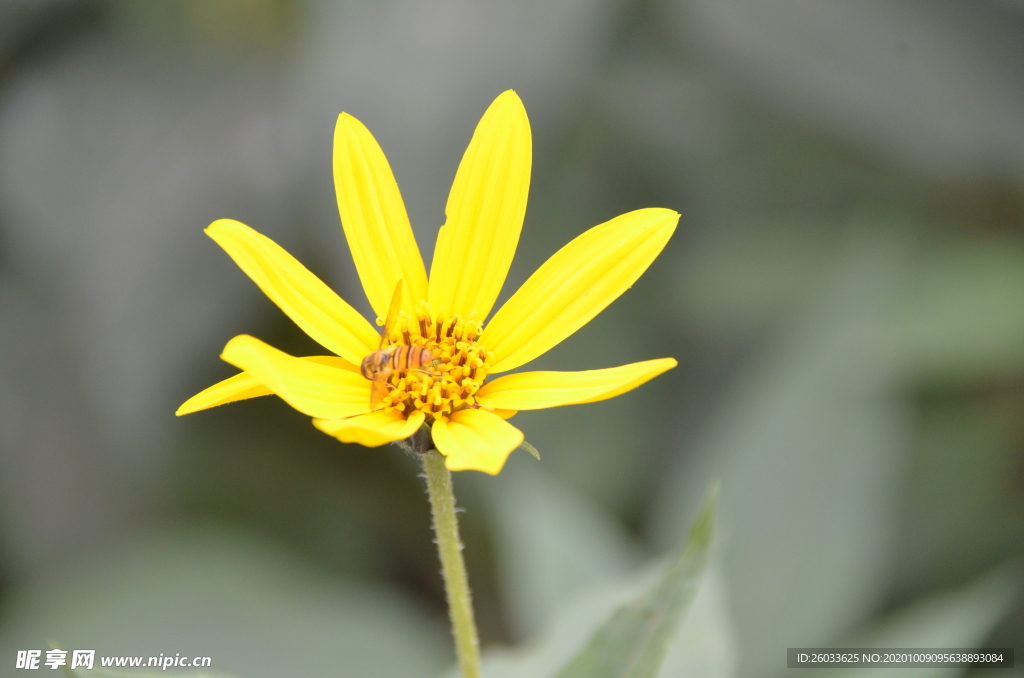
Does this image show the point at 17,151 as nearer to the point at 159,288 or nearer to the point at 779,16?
the point at 159,288

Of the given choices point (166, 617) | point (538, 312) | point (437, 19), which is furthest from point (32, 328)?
point (538, 312)

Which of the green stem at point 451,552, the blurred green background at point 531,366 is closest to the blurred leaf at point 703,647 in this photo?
the blurred green background at point 531,366

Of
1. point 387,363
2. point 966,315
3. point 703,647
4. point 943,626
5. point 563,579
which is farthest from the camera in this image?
point 966,315

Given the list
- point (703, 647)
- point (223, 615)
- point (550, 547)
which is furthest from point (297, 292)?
point (223, 615)

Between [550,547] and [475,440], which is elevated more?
[550,547]

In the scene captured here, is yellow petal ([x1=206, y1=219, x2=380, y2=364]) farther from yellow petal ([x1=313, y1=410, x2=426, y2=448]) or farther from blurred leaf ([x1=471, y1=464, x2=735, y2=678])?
blurred leaf ([x1=471, y1=464, x2=735, y2=678])

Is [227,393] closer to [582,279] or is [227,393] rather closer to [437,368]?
[437,368]

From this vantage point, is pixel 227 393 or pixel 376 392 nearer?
pixel 227 393
